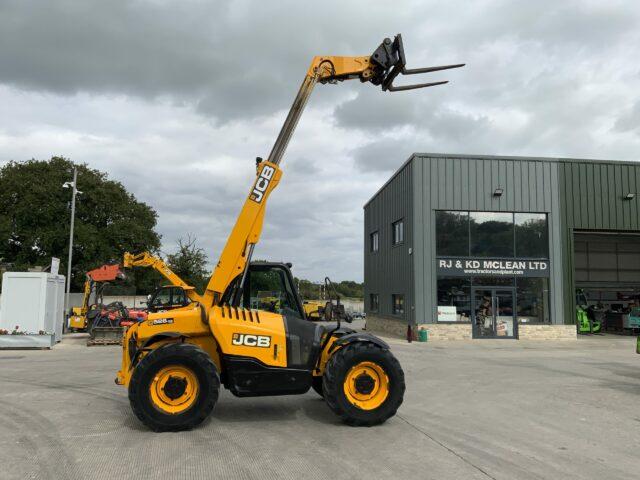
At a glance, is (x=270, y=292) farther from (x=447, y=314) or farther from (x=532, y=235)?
(x=532, y=235)

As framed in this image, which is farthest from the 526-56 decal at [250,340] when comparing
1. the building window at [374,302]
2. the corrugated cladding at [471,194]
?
the building window at [374,302]

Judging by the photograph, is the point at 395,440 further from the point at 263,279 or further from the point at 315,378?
the point at 263,279

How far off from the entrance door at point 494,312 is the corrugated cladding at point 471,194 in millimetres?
1916

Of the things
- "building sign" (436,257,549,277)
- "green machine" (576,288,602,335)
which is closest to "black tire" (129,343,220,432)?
"building sign" (436,257,549,277)

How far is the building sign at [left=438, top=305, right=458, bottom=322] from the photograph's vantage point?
2125 centimetres

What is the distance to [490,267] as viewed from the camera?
71.5 feet

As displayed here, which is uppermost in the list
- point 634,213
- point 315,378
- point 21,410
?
point 634,213

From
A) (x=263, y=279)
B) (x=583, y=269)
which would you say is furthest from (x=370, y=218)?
(x=263, y=279)

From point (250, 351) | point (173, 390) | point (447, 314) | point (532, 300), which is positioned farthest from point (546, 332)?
point (173, 390)

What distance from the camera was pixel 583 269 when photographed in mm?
31750

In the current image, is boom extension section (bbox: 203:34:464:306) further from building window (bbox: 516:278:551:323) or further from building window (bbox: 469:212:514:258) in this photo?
building window (bbox: 516:278:551:323)

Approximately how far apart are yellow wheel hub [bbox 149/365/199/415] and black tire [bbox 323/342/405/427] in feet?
5.90

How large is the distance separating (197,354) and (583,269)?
103 feet

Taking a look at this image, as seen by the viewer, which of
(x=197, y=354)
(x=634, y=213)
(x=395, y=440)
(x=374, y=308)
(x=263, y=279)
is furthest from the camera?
(x=374, y=308)
